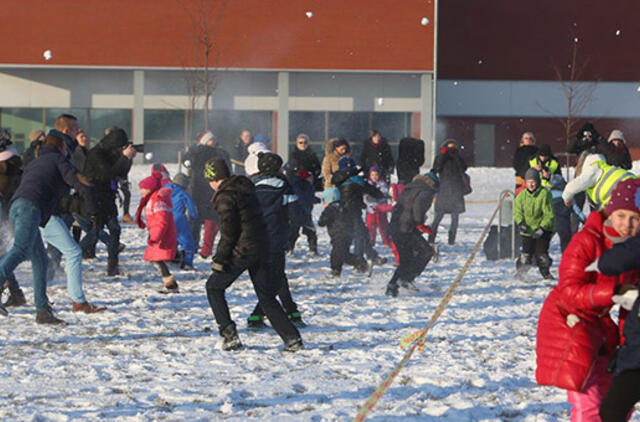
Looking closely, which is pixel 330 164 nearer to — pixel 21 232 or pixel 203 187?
pixel 203 187

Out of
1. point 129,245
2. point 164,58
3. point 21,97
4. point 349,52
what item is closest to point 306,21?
point 349,52

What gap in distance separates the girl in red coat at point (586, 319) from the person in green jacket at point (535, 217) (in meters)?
6.85

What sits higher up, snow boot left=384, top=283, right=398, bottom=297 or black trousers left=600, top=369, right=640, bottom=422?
black trousers left=600, top=369, right=640, bottom=422

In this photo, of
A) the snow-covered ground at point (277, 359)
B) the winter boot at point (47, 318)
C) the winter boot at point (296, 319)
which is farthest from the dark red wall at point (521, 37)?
the winter boot at point (47, 318)

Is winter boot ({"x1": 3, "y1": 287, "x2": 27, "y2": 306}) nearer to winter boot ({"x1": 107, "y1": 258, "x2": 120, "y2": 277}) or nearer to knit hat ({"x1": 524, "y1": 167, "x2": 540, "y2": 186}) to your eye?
winter boot ({"x1": 107, "y1": 258, "x2": 120, "y2": 277})

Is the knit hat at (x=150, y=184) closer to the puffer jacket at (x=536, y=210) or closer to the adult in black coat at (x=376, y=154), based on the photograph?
the puffer jacket at (x=536, y=210)

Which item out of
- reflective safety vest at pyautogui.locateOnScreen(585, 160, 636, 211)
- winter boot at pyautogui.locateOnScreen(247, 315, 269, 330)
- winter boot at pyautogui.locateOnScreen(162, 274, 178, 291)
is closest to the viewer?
winter boot at pyautogui.locateOnScreen(247, 315, 269, 330)

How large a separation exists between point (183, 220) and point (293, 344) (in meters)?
4.85

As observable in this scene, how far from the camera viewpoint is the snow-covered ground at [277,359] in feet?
18.7

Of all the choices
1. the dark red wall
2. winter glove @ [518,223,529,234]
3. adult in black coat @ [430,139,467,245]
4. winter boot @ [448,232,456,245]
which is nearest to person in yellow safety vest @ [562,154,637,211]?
winter glove @ [518,223,529,234]

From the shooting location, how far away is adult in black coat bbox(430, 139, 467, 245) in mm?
14609

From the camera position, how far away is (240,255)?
23.4ft

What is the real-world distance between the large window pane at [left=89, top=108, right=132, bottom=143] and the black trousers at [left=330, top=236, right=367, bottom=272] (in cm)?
2527

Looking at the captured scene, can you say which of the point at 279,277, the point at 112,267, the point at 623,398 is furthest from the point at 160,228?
the point at 623,398
